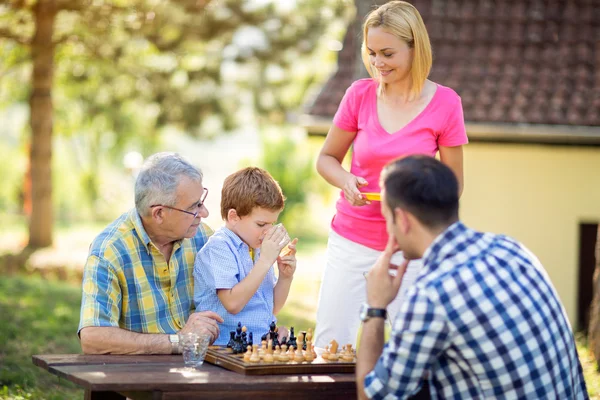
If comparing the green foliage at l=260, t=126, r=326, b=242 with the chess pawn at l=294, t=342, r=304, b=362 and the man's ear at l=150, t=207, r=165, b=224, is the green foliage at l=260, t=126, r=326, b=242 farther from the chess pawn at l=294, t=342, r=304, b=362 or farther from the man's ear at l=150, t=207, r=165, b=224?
the chess pawn at l=294, t=342, r=304, b=362

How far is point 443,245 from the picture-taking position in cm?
287

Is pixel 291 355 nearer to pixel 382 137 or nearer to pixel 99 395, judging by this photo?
pixel 99 395

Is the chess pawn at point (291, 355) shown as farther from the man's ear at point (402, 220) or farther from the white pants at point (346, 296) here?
the white pants at point (346, 296)

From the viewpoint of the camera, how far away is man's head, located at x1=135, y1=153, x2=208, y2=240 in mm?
3879

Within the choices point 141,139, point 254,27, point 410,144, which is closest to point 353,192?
point 410,144

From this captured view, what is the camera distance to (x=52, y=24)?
14.1 metres

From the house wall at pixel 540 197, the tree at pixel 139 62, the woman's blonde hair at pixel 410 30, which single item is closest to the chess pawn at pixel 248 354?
the woman's blonde hair at pixel 410 30

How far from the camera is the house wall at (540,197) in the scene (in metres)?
10.6

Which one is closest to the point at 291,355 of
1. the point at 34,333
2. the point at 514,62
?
the point at 34,333

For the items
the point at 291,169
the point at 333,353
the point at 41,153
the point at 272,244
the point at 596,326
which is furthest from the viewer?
the point at 291,169

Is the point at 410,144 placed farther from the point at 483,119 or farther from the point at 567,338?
the point at 483,119

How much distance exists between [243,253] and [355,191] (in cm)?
57

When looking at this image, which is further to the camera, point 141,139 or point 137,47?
point 141,139

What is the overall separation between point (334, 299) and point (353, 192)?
0.52 m
